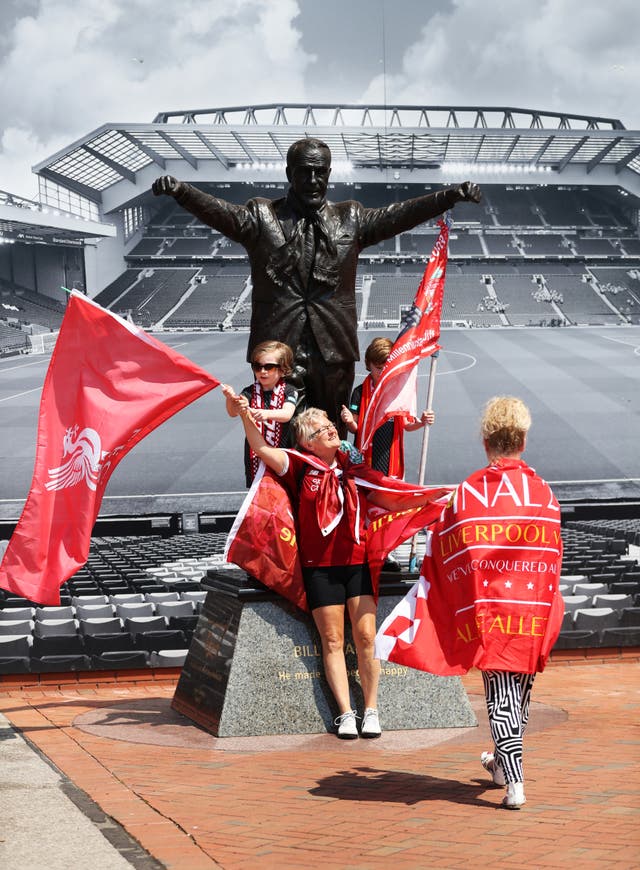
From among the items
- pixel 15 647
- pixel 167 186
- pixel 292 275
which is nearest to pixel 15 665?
pixel 15 647

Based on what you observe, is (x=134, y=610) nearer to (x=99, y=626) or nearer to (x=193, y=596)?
(x=193, y=596)

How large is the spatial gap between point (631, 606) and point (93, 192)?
65.4 m

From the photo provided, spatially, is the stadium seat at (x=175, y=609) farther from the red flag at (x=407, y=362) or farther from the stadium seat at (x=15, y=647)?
the red flag at (x=407, y=362)

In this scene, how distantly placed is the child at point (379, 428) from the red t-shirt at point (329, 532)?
0.69 meters

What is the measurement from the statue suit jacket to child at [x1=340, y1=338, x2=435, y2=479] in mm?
232

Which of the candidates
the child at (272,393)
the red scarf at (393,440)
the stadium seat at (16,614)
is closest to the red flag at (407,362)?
the red scarf at (393,440)

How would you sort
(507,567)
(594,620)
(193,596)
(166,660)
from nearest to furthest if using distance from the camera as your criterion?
(507,567) < (166,660) < (594,620) < (193,596)

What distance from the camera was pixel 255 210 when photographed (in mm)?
6902

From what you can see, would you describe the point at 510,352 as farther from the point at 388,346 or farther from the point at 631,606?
the point at 388,346

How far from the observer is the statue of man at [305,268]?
6828 millimetres

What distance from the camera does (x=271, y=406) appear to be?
6426 millimetres

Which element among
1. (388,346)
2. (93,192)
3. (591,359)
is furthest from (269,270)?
(93,192)

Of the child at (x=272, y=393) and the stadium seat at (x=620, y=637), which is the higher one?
the child at (x=272, y=393)

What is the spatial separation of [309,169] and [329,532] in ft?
7.38
